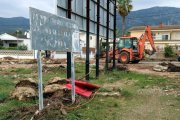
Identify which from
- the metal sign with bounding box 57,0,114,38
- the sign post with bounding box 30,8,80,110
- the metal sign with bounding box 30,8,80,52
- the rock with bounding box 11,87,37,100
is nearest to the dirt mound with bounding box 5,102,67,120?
the sign post with bounding box 30,8,80,110

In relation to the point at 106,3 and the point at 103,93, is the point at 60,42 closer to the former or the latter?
the point at 103,93

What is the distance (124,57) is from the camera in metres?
41.0

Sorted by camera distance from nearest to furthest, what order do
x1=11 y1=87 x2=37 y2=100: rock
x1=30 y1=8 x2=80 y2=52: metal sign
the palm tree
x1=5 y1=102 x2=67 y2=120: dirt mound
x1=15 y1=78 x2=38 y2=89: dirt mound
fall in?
x1=5 y1=102 x2=67 y2=120: dirt mound
x1=30 y1=8 x2=80 y2=52: metal sign
x1=11 y1=87 x2=37 y2=100: rock
x1=15 y1=78 x2=38 y2=89: dirt mound
the palm tree

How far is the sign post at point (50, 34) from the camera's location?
8.88 m

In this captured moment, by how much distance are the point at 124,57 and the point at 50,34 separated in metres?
31.6

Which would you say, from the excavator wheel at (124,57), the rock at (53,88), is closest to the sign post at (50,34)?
the rock at (53,88)

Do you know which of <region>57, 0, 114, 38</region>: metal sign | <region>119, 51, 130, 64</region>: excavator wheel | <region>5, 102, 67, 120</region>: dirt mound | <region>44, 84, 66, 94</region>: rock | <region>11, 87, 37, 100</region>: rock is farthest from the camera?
<region>119, 51, 130, 64</region>: excavator wheel

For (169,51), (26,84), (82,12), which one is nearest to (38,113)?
(26,84)

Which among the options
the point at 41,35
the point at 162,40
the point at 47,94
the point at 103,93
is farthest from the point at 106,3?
the point at 162,40

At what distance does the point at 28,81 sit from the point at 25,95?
1.83m

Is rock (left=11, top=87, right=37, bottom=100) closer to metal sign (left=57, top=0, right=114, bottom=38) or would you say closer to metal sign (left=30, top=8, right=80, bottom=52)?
metal sign (left=30, top=8, right=80, bottom=52)

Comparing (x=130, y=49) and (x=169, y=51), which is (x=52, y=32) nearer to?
(x=130, y=49)

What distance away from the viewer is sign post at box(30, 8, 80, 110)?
350 inches

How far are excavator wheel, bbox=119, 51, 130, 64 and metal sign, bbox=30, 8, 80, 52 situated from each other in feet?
95.1
